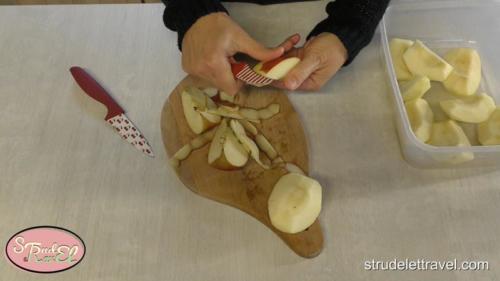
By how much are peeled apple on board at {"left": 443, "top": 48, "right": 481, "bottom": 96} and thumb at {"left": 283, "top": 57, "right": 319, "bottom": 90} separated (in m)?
0.26

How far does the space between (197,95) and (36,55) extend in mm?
352

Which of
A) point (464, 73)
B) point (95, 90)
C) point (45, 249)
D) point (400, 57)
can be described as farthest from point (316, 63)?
point (45, 249)

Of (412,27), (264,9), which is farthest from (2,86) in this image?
(412,27)

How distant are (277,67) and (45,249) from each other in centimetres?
46

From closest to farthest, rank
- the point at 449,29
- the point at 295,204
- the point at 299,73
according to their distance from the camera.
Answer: the point at 295,204
the point at 299,73
the point at 449,29

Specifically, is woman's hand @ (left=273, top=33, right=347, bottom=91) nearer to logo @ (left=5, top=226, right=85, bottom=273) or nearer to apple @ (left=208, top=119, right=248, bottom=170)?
apple @ (left=208, top=119, right=248, bottom=170)

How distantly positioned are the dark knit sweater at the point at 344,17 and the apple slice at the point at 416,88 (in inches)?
4.5

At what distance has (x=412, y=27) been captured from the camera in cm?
95

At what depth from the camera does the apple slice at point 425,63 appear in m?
0.85

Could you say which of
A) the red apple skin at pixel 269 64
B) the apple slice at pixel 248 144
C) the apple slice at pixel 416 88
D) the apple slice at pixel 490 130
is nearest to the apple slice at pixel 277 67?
the red apple skin at pixel 269 64

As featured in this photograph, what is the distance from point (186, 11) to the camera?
2.80 ft

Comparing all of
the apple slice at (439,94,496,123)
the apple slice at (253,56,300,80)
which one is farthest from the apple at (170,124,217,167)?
the apple slice at (439,94,496,123)

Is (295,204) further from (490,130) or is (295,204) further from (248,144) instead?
(490,130)

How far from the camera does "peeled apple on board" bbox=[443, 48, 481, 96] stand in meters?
0.85
